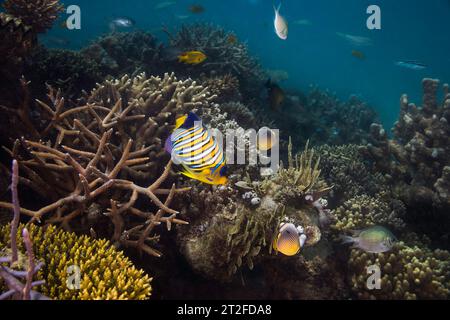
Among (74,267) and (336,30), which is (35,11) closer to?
(74,267)

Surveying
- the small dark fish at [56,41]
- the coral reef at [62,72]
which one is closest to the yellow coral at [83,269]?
the coral reef at [62,72]

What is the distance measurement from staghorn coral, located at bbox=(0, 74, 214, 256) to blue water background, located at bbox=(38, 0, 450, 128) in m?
29.6

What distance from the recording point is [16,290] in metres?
1.88

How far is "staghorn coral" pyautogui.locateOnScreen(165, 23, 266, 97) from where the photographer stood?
755 centimetres

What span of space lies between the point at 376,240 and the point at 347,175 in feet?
7.52

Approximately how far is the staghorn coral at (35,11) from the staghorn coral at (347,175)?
18.5ft

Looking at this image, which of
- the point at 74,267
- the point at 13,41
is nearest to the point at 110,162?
the point at 74,267

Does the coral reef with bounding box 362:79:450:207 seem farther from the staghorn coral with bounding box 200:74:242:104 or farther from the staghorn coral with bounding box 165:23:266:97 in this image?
the staghorn coral with bounding box 165:23:266:97

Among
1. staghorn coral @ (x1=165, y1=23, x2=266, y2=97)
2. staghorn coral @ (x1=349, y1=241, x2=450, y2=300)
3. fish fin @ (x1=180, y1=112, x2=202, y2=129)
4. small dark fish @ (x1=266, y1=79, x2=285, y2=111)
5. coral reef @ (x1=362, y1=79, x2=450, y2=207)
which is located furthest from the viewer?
staghorn coral @ (x1=165, y1=23, x2=266, y2=97)

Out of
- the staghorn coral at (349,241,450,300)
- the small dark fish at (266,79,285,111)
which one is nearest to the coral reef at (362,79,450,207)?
the staghorn coral at (349,241,450,300)

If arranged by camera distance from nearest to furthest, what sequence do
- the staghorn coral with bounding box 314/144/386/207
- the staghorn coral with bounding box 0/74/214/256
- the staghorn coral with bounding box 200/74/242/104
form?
the staghorn coral with bounding box 0/74/214/256 < the staghorn coral with bounding box 314/144/386/207 < the staghorn coral with bounding box 200/74/242/104

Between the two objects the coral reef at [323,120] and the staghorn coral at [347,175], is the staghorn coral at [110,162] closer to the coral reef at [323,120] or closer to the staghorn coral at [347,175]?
the staghorn coral at [347,175]

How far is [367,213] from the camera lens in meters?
4.81
